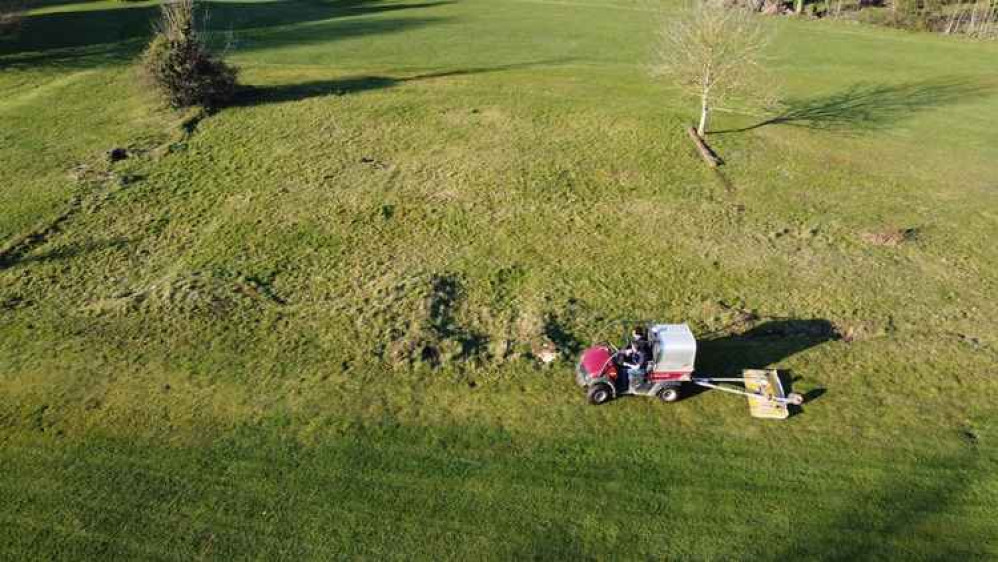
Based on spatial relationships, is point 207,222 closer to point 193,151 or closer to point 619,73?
point 193,151

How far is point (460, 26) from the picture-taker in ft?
227

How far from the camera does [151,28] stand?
62.9 m

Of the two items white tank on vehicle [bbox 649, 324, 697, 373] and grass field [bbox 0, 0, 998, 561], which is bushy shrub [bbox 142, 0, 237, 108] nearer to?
grass field [bbox 0, 0, 998, 561]

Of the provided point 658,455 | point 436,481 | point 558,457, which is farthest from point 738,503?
point 436,481

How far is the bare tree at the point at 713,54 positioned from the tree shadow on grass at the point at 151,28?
116 ft

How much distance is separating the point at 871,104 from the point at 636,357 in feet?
126

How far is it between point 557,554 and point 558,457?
3.12 metres

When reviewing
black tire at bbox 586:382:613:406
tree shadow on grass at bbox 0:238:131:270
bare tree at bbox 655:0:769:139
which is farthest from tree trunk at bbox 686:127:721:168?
tree shadow on grass at bbox 0:238:131:270

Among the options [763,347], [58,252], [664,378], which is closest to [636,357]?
[664,378]

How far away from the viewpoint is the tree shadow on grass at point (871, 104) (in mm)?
43312

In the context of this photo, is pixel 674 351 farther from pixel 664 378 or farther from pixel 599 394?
pixel 599 394

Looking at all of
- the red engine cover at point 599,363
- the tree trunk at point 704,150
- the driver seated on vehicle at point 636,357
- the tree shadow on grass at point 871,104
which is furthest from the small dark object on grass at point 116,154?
the tree shadow on grass at point 871,104

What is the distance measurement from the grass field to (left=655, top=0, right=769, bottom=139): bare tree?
2.76 m

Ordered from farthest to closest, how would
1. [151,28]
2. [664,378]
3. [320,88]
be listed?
[151,28]
[320,88]
[664,378]
